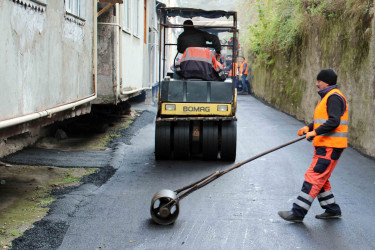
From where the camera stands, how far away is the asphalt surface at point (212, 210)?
4867 millimetres

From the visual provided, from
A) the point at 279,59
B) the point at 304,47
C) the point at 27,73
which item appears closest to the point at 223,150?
the point at 27,73

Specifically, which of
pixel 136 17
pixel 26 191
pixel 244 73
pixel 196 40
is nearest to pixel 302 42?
pixel 136 17

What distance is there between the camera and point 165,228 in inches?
208

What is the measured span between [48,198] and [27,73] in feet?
5.15

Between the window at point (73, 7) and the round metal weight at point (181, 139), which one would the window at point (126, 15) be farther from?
the round metal weight at point (181, 139)

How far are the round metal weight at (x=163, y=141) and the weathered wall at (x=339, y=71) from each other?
146 inches

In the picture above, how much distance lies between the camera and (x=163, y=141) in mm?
8969

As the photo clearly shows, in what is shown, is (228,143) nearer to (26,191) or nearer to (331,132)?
(331,132)

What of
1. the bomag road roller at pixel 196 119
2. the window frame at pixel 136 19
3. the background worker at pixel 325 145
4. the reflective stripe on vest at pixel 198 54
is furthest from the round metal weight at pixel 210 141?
the window frame at pixel 136 19

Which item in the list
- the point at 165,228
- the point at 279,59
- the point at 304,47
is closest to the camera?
the point at 165,228

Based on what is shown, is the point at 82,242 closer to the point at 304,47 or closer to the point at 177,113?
the point at 177,113

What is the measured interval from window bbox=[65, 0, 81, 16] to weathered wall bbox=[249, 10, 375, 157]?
5373 mm

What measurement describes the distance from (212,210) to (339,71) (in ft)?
22.9

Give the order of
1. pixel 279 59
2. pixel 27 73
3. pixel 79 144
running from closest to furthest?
pixel 27 73, pixel 79 144, pixel 279 59
